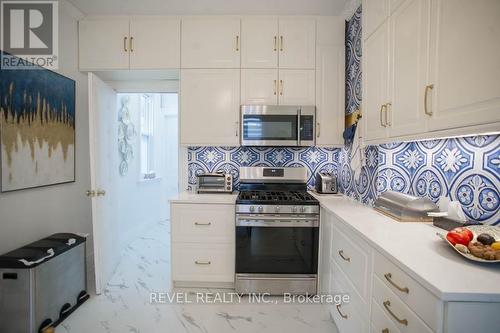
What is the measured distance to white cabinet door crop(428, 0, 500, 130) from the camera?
83 cm

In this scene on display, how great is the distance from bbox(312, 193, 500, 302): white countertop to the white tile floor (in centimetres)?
96

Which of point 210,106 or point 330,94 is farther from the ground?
point 330,94

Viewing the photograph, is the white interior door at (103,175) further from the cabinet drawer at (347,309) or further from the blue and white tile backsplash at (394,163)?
the cabinet drawer at (347,309)

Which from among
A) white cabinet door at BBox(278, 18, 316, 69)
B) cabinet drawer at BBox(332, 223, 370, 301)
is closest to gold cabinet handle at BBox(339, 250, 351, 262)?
cabinet drawer at BBox(332, 223, 370, 301)

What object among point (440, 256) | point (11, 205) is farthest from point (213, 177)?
point (440, 256)

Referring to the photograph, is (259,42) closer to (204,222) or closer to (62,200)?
(204,222)

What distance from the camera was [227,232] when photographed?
2.14 meters

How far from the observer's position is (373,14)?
62.6 inches

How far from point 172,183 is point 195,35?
3153mm

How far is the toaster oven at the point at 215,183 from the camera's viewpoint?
2.40 meters

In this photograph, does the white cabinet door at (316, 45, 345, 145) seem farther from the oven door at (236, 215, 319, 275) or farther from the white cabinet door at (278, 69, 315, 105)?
the oven door at (236, 215, 319, 275)

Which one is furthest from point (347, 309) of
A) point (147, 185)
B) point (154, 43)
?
point (147, 185)

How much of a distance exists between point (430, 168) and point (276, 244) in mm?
1239

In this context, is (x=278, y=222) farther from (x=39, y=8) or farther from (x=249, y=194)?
(x=39, y=8)
